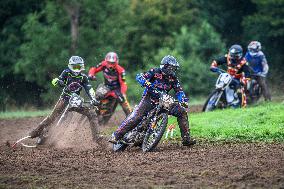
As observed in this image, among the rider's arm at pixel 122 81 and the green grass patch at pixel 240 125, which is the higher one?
the rider's arm at pixel 122 81

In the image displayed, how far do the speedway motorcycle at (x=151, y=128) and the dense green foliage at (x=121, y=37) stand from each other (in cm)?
2775

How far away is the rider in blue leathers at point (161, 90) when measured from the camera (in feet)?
55.5

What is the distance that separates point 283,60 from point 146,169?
130 ft

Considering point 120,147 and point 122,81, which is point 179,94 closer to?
point 120,147

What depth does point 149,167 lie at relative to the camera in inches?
550

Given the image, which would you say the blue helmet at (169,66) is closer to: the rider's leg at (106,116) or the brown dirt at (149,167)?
the brown dirt at (149,167)

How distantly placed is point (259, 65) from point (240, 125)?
363 inches

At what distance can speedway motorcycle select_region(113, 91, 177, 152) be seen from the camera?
1650 centimetres

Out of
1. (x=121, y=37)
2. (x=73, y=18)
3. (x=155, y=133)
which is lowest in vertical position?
(x=155, y=133)

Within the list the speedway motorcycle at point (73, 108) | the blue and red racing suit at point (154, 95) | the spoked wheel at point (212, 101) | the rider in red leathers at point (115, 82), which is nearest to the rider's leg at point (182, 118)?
the blue and red racing suit at point (154, 95)

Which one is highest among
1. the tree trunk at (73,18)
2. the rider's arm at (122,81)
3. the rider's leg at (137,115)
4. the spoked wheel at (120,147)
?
the tree trunk at (73,18)

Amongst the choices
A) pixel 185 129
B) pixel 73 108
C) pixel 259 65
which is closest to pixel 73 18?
pixel 259 65

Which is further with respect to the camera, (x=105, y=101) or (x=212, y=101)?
(x=212, y=101)

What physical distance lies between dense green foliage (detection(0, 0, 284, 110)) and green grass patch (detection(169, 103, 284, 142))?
22.1m
